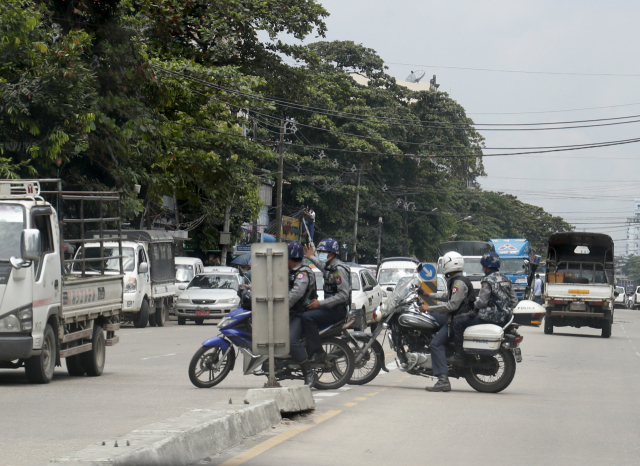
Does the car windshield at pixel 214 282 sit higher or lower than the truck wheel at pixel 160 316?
higher

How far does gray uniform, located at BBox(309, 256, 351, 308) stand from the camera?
11.5 meters

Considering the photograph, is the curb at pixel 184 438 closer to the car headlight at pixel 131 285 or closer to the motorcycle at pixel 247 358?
the motorcycle at pixel 247 358

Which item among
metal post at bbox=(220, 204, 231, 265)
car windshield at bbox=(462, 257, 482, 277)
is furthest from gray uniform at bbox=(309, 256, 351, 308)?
car windshield at bbox=(462, 257, 482, 277)

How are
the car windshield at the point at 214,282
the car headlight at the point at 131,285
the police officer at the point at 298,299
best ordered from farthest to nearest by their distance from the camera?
the car windshield at the point at 214,282, the car headlight at the point at 131,285, the police officer at the point at 298,299

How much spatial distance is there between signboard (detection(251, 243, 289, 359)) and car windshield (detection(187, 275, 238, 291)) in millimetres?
19698

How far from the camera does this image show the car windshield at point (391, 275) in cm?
3400

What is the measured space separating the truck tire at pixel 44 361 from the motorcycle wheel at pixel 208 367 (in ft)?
6.32

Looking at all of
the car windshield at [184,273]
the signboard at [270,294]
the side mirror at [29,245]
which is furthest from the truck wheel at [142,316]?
the signboard at [270,294]

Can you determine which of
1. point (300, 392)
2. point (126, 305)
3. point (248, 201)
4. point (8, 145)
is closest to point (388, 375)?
point (300, 392)

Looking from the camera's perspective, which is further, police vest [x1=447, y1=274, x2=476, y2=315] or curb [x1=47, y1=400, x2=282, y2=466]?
police vest [x1=447, y1=274, x2=476, y2=315]

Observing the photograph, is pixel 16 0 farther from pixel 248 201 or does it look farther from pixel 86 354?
pixel 248 201

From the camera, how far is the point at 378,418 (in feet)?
31.0

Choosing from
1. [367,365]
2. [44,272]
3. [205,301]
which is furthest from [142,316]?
[367,365]

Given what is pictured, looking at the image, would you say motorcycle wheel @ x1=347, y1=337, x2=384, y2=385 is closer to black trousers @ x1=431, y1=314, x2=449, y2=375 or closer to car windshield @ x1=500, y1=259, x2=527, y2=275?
black trousers @ x1=431, y1=314, x2=449, y2=375
